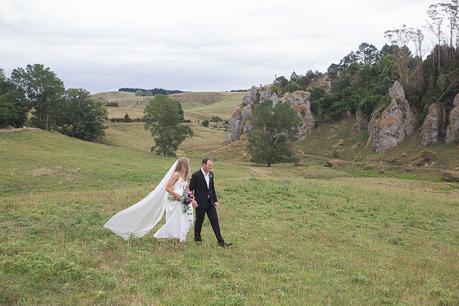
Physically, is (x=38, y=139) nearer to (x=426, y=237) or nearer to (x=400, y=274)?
(x=426, y=237)

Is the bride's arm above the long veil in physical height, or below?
above

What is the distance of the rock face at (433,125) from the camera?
240ft

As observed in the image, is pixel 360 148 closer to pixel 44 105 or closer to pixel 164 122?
pixel 164 122

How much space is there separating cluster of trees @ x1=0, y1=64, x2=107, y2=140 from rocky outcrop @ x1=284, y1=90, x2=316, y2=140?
42.3m

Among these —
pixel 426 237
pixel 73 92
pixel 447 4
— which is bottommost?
pixel 426 237

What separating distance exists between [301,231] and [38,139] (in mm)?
58094

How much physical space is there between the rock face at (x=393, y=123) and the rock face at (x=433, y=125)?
4.24 meters

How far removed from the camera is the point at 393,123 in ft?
258

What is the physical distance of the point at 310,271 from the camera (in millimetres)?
11227

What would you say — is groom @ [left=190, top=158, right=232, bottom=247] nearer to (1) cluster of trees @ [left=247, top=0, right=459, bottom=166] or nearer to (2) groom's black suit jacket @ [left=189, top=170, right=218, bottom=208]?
(2) groom's black suit jacket @ [left=189, top=170, right=218, bottom=208]

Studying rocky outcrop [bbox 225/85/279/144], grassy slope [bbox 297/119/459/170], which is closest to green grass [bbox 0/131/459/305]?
grassy slope [bbox 297/119/459/170]

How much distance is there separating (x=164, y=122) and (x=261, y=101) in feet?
120

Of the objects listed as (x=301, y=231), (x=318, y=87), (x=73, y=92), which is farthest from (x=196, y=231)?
(x=318, y=87)

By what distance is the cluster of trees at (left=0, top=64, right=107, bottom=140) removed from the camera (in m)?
80.3
